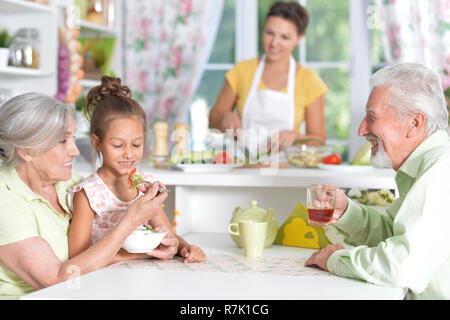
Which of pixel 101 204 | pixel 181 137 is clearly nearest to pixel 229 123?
pixel 181 137

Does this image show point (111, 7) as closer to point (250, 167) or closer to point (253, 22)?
point (253, 22)

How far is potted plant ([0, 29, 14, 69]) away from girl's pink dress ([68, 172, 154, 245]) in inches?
54.9

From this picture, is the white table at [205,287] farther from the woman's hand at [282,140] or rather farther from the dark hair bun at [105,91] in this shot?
the woman's hand at [282,140]

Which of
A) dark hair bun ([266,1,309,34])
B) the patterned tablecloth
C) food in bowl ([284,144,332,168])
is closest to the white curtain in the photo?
dark hair bun ([266,1,309,34])

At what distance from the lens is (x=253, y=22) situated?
3926 mm

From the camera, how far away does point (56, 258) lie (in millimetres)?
1276

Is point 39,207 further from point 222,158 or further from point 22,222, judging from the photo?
point 222,158

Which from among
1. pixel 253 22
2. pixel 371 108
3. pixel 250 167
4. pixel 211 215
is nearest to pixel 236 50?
pixel 253 22

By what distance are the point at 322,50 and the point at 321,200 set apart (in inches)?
101

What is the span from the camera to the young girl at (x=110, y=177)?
1.45 metres

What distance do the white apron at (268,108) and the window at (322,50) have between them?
2.10ft

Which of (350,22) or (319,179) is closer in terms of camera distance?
(319,179)
